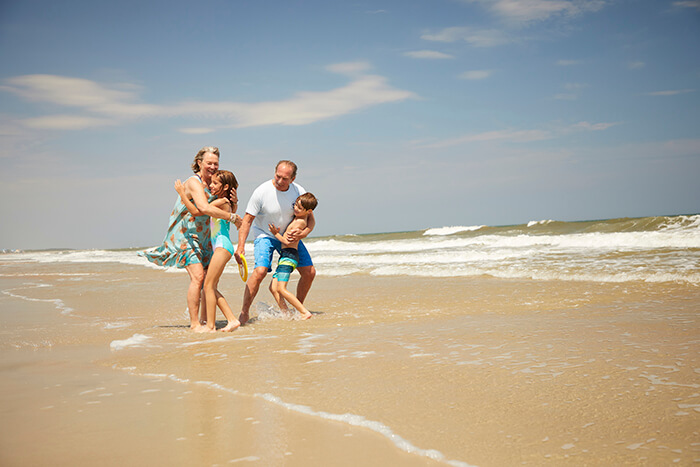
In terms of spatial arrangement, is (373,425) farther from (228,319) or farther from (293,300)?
(293,300)

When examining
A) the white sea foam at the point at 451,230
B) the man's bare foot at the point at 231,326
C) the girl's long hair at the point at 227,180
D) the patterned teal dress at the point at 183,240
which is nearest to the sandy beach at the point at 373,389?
the man's bare foot at the point at 231,326

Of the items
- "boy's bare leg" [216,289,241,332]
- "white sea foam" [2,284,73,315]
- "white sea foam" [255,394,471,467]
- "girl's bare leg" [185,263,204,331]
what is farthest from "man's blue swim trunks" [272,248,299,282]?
"white sea foam" [2,284,73,315]

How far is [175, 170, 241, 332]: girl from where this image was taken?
574 centimetres

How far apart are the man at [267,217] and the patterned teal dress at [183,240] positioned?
46 cm

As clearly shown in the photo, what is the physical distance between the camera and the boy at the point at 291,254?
20.9 feet

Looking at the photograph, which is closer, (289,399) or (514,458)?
(514,458)

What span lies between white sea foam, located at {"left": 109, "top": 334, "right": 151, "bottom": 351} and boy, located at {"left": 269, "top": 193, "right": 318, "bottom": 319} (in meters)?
1.67

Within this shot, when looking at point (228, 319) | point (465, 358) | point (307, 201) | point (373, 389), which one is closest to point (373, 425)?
point (373, 389)

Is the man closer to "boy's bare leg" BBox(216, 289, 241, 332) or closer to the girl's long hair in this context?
"boy's bare leg" BBox(216, 289, 241, 332)

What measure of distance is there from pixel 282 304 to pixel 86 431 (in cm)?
396

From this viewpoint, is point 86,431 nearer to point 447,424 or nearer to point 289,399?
point 289,399

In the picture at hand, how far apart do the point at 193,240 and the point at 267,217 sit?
3.05 ft

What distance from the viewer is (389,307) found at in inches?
283

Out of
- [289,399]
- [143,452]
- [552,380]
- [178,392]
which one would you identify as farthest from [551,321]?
[143,452]
